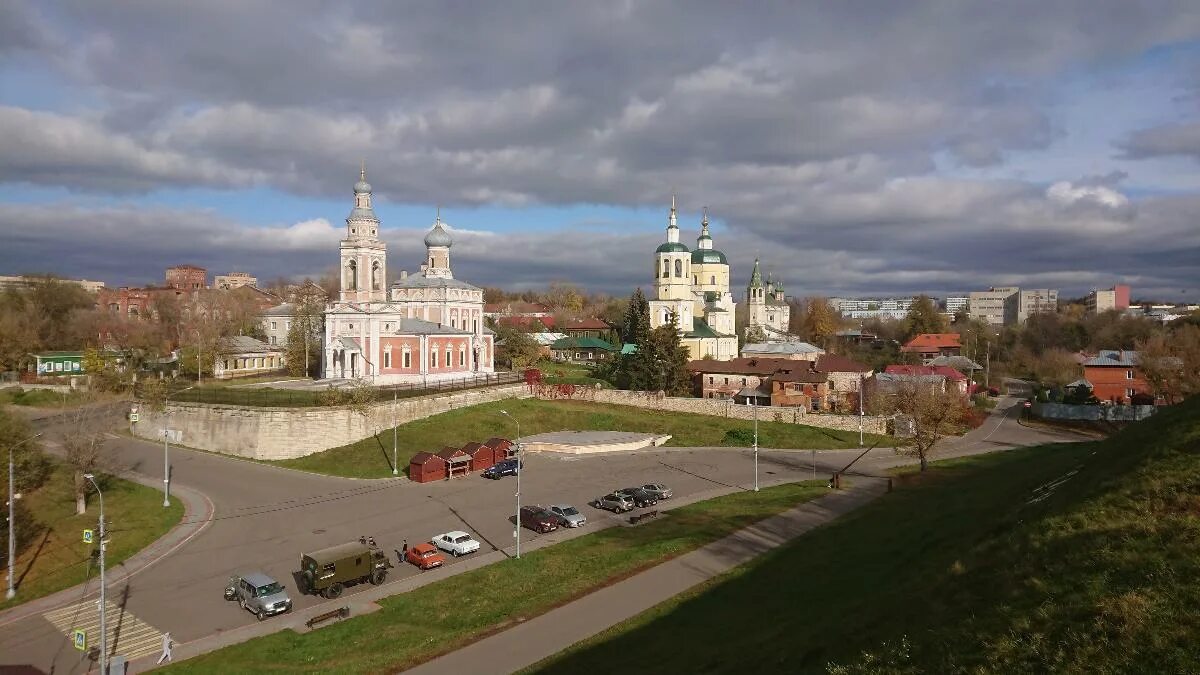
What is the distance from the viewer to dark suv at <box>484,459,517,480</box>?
40219mm

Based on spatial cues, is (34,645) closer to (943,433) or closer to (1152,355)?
(943,433)

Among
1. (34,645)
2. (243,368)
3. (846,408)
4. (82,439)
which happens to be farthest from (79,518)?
(846,408)

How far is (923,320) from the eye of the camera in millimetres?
116000

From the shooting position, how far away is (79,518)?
32781 mm

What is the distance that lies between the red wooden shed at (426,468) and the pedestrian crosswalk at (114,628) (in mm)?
16491

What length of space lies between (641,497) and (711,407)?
24.4 metres

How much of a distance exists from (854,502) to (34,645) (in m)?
30.6

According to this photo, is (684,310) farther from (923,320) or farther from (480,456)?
(923,320)

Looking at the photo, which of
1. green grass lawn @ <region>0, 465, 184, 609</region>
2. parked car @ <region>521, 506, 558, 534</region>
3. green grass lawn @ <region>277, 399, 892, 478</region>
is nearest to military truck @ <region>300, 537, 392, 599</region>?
parked car @ <region>521, 506, 558, 534</region>

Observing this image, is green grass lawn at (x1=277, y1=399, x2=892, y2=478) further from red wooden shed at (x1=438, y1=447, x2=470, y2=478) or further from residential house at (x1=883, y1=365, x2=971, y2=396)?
residential house at (x1=883, y1=365, x2=971, y2=396)

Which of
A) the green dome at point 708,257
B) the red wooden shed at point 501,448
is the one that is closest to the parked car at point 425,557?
the red wooden shed at point 501,448

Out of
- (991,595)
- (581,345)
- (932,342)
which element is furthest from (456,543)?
(932,342)

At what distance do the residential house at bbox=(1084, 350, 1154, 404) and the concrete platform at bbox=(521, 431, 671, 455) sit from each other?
4488 centimetres

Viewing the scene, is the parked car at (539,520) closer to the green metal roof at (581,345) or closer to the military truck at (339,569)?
the military truck at (339,569)
